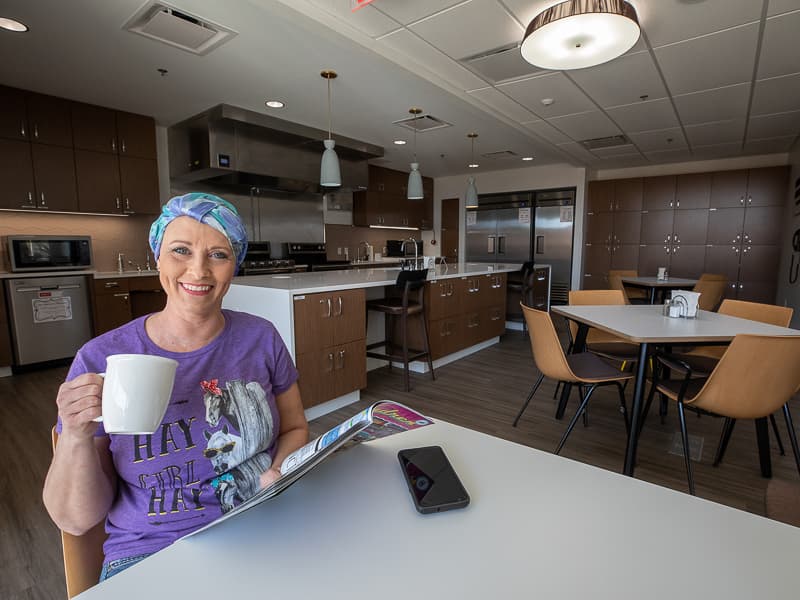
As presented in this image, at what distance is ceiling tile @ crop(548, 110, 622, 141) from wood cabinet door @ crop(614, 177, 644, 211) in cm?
202

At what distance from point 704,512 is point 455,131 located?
5.16 m

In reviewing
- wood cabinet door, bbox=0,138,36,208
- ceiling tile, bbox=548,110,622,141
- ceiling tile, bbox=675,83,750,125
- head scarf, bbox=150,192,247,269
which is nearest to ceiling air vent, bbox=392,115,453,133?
ceiling tile, bbox=548,110,622,141

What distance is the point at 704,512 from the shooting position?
2.10 ft

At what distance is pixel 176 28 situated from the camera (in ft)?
9.12

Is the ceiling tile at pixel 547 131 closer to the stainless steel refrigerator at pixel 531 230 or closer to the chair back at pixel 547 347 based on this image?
the stainless steel refrigerator at pixel 531 230

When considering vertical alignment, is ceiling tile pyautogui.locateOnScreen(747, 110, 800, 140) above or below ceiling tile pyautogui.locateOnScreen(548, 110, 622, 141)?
below

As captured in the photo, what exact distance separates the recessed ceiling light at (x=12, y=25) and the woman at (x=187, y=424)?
3116mm

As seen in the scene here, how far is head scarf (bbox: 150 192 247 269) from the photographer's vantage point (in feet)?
2.92

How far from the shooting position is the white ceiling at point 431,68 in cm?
263

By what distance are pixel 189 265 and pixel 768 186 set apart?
7884 mm

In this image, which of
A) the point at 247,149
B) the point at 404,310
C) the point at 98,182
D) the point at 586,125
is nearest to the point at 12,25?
the point at 98,182

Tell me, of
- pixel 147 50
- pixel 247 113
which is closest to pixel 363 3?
pixel 147 50

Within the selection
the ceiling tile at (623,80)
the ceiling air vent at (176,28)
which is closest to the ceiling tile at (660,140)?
the ceiling tile at (623,80)

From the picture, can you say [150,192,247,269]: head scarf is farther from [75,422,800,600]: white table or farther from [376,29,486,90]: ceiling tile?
[376,29,486,90]: ceiling tile
